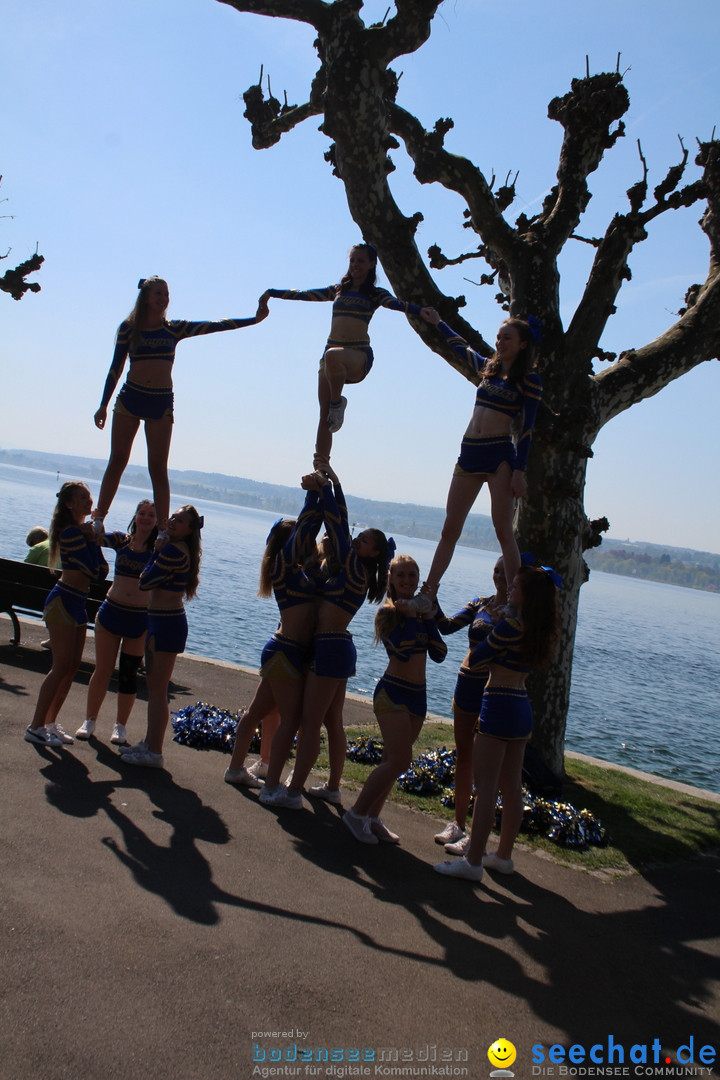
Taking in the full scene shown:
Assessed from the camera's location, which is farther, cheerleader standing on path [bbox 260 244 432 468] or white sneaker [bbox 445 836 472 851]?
cheerleader standing on path [bbox 260 244 432 468]

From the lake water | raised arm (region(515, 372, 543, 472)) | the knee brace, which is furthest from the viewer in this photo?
the lake water

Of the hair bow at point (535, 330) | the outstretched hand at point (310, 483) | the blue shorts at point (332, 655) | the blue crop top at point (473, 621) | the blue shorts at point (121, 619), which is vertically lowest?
the blue shorts at point (121, 619)

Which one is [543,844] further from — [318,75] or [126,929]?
[318,75]

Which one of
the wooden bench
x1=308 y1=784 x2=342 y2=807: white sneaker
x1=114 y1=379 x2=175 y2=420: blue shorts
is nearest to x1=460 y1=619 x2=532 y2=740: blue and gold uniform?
x1=308 y1=784 x2=342 y2=807: white sneaker

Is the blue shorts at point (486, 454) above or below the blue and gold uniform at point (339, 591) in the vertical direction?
above

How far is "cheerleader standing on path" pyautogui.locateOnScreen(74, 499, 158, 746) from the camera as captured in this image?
7.52 m

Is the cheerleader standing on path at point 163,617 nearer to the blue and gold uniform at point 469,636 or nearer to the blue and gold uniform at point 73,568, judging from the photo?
Result: the blue and gold uniform at point 73,568

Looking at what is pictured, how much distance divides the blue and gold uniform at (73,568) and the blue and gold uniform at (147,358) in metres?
1.22

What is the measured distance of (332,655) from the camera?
651cm

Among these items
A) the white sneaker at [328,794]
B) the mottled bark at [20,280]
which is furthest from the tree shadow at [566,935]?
the mottled bark at [20,280]

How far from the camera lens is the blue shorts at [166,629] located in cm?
692

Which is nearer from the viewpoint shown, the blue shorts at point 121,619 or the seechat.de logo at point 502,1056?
the seechat.de logo at point 502,1056

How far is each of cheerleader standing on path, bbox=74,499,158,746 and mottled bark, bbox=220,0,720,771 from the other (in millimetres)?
3972

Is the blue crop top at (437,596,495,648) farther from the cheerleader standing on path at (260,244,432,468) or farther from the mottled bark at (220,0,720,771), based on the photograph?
the mottled bark at (220,0,720,771)
